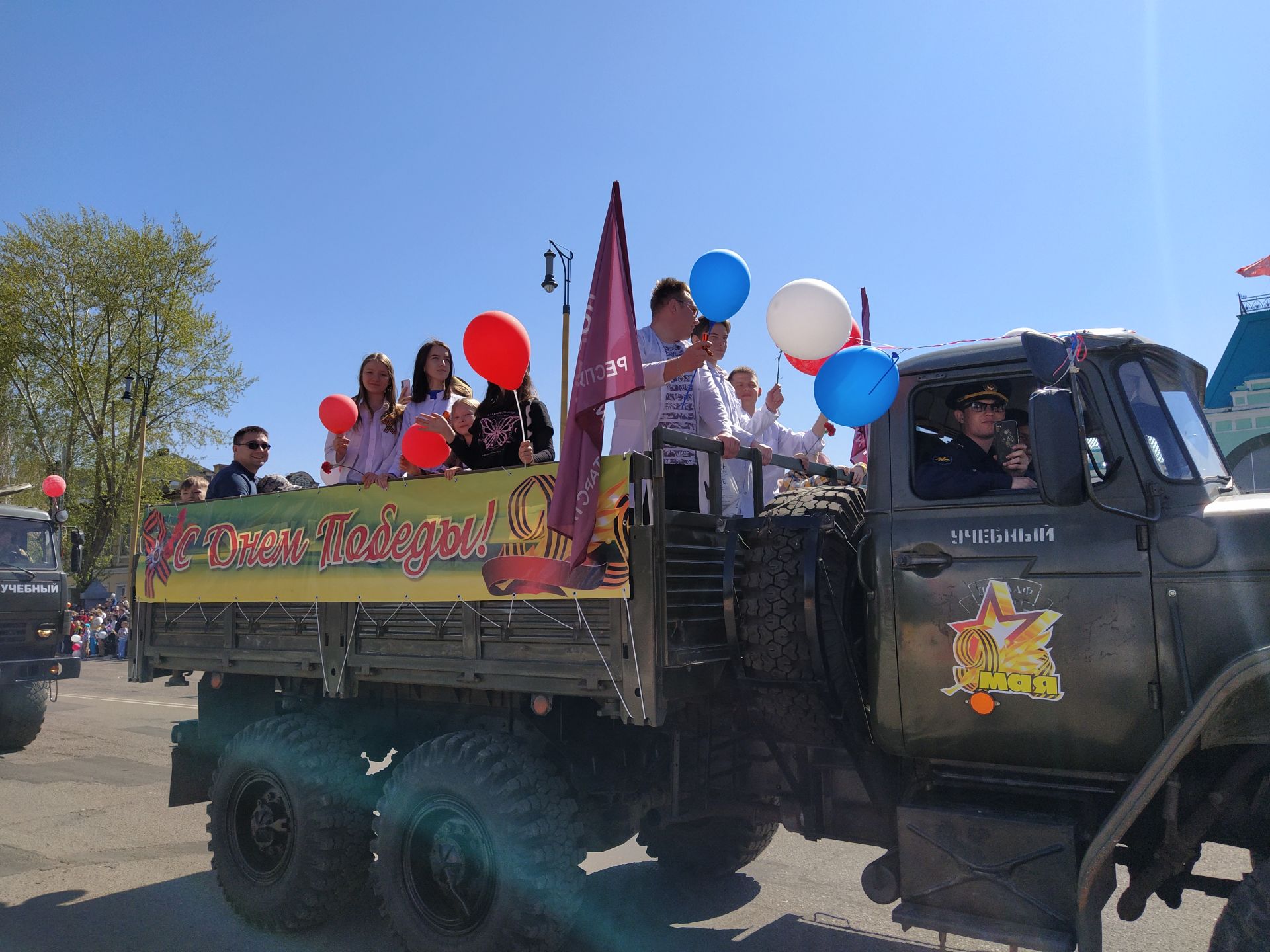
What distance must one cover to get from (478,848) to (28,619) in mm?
9680

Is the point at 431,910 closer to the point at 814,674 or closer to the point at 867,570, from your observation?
the point at 814,674

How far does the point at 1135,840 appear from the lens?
10.2 ft

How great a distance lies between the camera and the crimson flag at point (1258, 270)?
19.8 metres

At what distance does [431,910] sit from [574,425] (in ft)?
7.41

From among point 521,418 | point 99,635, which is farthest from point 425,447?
point 99,635

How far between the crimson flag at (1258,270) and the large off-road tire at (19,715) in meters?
23.3

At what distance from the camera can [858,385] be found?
369cm

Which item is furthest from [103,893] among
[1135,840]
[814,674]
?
[1135,840]

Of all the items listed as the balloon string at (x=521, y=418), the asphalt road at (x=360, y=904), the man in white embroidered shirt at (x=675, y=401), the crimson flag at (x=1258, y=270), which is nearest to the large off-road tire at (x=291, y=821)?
the asphalt road at (x=360, y=904)

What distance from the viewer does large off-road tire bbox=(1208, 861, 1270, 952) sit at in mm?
2537

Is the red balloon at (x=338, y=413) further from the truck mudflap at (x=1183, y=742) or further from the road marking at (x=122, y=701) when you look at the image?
the road marking at (x=122, y=701)

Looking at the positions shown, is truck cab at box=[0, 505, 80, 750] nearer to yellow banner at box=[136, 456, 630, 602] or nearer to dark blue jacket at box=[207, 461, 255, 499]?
yellow banner at box=[136, 456, 630, 602]

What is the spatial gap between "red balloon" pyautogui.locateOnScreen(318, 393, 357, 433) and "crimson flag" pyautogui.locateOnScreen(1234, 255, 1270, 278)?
20.8 meters

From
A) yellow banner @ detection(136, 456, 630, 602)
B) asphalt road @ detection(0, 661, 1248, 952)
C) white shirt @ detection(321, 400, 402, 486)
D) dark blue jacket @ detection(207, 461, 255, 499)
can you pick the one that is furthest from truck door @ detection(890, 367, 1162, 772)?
dark blue jacket @ detection(207, 461, 255, 499)
